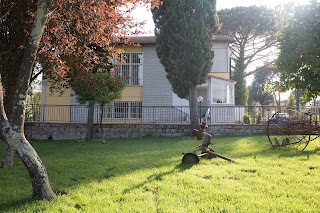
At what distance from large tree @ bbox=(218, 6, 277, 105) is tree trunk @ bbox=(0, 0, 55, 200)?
88.1 ft

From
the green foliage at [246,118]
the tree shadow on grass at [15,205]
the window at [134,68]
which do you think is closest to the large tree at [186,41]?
the green foliage at [246,118]

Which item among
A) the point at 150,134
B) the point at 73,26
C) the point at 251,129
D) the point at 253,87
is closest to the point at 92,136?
the point at 150,134

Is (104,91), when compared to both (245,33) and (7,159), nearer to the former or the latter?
(7,159)

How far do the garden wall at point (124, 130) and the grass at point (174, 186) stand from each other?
8.78m

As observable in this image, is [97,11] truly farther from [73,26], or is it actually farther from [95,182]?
[95,182]

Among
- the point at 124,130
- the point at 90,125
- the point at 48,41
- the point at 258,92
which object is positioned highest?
the point at 258,92

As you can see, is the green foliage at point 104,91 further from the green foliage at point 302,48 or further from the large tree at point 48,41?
the green foliage at point 302,48

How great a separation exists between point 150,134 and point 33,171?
12.7 metres

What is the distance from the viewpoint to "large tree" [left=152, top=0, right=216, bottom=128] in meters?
15.2

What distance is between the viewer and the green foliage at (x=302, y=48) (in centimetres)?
588

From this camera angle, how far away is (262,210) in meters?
3.57

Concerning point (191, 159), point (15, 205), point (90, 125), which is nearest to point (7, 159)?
point (15, 205)

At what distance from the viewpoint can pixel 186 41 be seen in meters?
15.2

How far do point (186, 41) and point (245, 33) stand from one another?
18.6 meters
